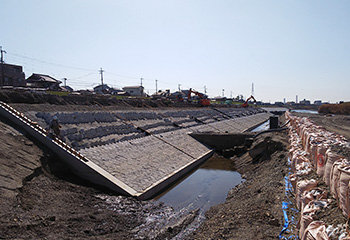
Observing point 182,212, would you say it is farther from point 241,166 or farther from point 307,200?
point 241,166

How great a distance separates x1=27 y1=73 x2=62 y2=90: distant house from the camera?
42.2 m

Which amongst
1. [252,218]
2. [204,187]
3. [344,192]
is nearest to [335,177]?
[344,192]

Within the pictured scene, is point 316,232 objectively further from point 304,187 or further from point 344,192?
point 304,187

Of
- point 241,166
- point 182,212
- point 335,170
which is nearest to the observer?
point 335,170

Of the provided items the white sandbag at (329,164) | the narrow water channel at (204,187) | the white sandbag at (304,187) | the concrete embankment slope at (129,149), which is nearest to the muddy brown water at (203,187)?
the narrow water channel at (204,187)

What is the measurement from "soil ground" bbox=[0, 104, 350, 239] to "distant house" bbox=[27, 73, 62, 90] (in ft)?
111

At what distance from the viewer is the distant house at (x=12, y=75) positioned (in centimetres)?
3395

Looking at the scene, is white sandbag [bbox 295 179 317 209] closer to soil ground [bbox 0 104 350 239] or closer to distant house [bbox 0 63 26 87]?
soil ground [bbox 0 104 350 239]

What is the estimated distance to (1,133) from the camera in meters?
10.8

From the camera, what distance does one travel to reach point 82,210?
839 cm

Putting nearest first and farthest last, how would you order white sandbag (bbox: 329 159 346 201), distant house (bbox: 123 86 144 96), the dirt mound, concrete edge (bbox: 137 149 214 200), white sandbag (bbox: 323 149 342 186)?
white sandbag (bbox: 329 159 346 201) → white sandbag (bbox: 323 149 342 186) → the dirt mound → concrete edge (bbox: 137 149 214 200) → distant house (bbox: 123 86 144 96)

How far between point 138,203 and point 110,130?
258 inches

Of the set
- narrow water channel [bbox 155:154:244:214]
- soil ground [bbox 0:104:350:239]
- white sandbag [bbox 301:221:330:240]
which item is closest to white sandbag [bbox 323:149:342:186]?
soil ground [bbox 0:104:350:239]

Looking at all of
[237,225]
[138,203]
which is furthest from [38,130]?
[237,225]
